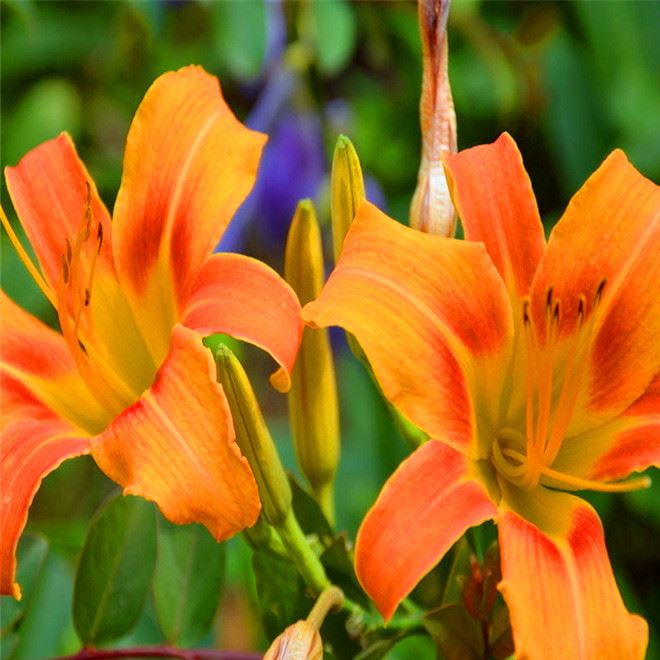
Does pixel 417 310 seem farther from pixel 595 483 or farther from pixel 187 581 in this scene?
pixel 187 581

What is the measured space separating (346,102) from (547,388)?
58.4 inches

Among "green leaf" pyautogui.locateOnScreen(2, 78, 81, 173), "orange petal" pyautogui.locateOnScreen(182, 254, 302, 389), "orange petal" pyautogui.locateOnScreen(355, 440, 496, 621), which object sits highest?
"orange petal" pyautogui.locateOnScreen(182, 254, 302, 389)

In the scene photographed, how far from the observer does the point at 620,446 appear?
0.78m

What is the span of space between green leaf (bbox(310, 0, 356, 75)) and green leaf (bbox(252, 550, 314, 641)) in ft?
2.26

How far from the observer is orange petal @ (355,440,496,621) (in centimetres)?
65

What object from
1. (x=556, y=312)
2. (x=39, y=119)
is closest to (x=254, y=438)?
(x=556, y=312)

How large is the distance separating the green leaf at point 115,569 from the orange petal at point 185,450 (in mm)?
207

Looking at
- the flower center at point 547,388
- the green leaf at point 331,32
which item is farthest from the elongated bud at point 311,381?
the green leaf at point 331,32

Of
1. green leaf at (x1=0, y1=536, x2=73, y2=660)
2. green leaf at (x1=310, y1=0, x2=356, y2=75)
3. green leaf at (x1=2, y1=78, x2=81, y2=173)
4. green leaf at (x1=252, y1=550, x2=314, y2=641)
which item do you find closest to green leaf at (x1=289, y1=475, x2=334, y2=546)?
green leaf at (x1=252, y1=550, x2=314, y2=641)

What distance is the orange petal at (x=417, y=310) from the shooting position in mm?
692

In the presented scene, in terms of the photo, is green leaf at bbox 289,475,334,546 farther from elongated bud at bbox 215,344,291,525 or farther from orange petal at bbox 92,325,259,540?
orange petal at bbox 92,325,259,540

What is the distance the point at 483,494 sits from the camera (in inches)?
27.8

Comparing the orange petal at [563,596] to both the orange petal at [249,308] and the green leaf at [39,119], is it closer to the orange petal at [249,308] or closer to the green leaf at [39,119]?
the orange petal at [249,308]

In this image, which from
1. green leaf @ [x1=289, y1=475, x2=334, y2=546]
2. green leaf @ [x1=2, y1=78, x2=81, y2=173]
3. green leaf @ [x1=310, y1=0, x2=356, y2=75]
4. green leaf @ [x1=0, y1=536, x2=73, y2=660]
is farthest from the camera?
green leaf @ [x1=2, y1=78, x2=81, y2=173]
